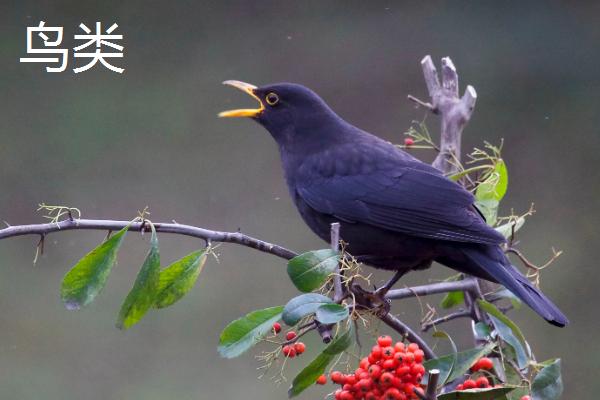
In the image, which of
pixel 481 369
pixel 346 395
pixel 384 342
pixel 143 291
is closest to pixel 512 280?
pixel 481 369

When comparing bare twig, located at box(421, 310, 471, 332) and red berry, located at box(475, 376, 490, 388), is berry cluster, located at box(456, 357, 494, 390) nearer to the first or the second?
red berry, located at box(475, 376, 490, 388)

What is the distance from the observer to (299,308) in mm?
2137

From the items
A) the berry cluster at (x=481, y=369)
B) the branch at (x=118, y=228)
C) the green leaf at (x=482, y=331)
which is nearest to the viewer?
the branch at (x=118, y=228)

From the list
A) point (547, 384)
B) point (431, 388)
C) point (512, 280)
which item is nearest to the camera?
point (431, 388)

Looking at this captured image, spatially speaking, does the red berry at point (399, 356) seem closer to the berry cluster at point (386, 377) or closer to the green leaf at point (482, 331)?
the berry cluster at point (386, 377)

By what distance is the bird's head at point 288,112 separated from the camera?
381 cm

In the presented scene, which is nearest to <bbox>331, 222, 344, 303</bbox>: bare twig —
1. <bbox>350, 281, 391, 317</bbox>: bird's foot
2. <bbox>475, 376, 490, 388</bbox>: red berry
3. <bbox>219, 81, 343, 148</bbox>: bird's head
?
<bbox>350, 281, 391, 317</bbox>: bird's foot

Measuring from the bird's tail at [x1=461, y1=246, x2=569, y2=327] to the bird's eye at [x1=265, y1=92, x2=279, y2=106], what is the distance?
3.61ft

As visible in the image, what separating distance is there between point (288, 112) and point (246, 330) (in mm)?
1715

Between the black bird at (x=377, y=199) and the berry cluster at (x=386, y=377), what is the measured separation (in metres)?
0.67

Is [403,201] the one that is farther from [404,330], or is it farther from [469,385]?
[469,385]

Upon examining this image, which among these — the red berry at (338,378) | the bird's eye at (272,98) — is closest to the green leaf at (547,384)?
the red berry at (338,378)

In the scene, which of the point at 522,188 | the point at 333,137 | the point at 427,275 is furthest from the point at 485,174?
the point at 522,188

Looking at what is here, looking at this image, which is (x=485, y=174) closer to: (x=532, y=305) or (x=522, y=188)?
(x=532, y=305)
